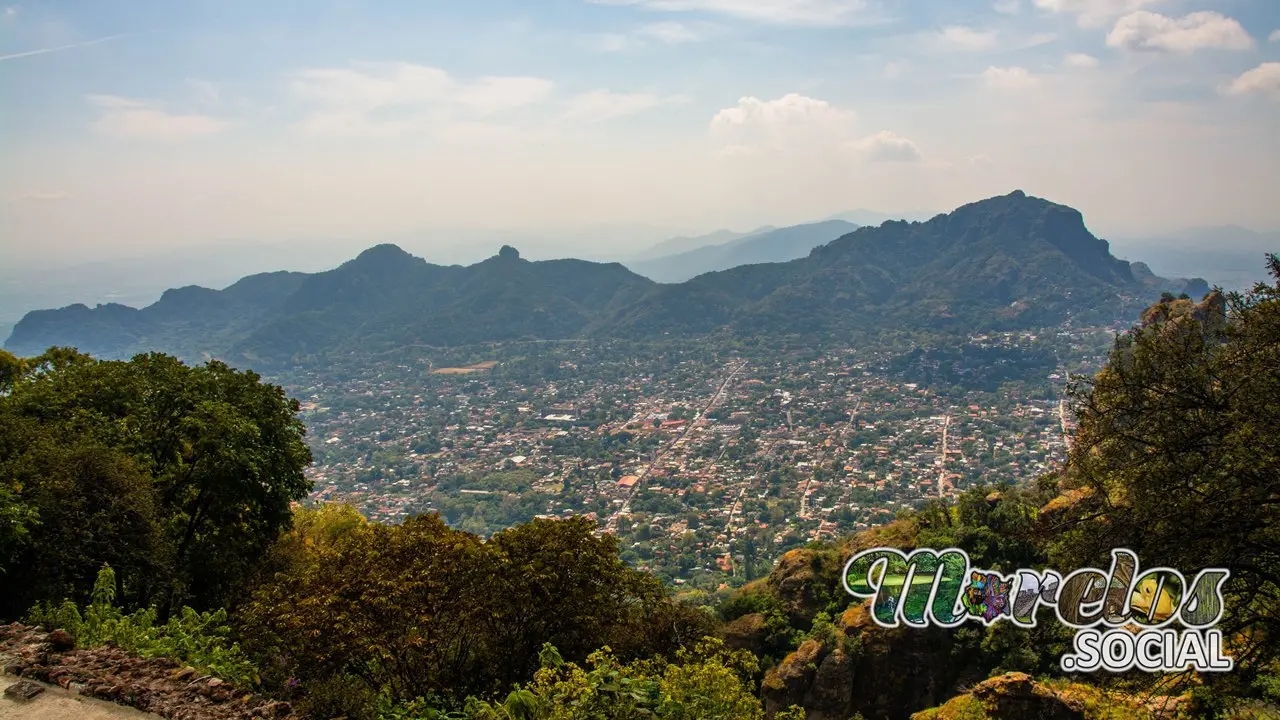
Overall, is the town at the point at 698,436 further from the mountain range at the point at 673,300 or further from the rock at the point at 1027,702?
the rock at the point at 1027,702

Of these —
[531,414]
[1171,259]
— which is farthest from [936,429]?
[1171,259]

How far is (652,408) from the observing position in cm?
7094

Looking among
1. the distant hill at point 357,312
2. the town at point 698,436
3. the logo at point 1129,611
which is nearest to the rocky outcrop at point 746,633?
the logo at point 1129,611

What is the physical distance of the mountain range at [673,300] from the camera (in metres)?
100

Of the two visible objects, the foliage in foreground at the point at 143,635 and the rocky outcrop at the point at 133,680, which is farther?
the foliage in foreground at the point at 143,635

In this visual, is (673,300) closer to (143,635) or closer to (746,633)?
(746,633)

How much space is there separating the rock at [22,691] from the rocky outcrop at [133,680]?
0.22 metres

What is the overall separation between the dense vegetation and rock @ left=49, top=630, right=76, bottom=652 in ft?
1.29

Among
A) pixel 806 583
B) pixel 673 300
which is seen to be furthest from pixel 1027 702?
pixel 673 300

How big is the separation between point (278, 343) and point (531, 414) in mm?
58726

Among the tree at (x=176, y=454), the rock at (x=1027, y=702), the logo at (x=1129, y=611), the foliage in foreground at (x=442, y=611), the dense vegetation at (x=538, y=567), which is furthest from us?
the tree at (x=176, y=454)

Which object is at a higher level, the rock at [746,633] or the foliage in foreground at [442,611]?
the foliage in foreground at [442,611]

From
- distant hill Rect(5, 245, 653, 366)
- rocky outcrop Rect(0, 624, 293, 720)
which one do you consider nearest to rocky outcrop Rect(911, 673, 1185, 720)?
rocky outcrop Rect(0, 624, 293, 720)

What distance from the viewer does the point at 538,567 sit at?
357 inches
